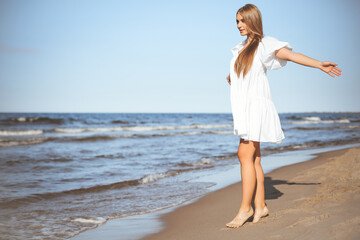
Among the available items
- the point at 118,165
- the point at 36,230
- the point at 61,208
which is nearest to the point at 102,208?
the point at 61,208

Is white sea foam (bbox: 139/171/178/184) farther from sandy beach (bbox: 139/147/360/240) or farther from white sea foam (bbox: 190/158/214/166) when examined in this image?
sandy beach (bbox: 139/147/360/240)

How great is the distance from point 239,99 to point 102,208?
260 cm

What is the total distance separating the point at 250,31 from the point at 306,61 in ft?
1.70

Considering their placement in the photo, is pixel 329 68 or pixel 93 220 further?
pixel 93 220

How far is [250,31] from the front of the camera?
8.55 feet

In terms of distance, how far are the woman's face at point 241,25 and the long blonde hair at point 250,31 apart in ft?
0.09

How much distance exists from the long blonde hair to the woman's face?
0.03 m

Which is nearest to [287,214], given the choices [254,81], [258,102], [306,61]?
[258,102]

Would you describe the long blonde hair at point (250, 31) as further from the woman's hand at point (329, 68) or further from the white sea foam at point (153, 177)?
the white sea foam at point (153, 177)

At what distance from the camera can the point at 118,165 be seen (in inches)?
315

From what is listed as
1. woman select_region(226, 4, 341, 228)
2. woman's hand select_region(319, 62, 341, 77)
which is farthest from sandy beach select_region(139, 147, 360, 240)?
woman's hand select_region(319, 62, 341, 77)

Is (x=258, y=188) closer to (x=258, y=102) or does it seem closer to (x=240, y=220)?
(x=240, y=220)

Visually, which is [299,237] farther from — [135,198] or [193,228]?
[135,198]

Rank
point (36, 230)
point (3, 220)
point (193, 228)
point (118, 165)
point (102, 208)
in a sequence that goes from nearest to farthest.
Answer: point (193, 228), point (36, 230), point (3, 220), point (102, 208), point (118, 165)
